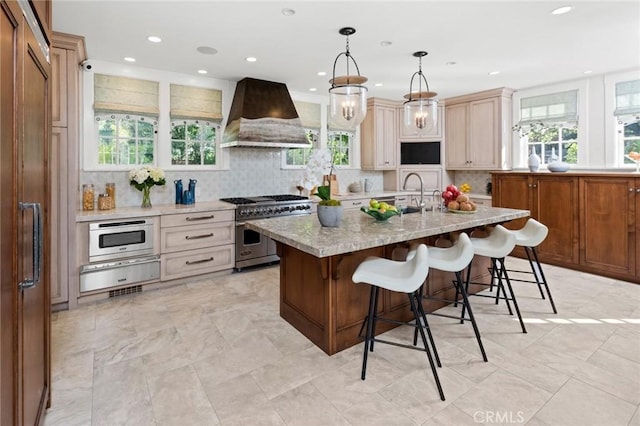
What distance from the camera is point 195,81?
480cm

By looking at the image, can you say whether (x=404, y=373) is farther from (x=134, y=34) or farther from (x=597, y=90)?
(x=597, y=90)

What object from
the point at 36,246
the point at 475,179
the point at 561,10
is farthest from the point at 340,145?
the point at 36,246

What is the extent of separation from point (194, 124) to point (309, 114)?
1901 millimetres

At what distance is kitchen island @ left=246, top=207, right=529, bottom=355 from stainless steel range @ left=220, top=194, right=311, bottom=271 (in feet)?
5.21

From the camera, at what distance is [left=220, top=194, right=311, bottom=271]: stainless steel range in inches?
181

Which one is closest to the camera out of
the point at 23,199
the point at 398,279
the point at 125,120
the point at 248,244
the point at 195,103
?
the point at 23,199

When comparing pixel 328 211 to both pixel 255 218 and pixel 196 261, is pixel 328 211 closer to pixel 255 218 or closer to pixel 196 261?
pixel 255 218

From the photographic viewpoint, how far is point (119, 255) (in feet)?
12.5

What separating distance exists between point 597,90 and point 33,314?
6453mm

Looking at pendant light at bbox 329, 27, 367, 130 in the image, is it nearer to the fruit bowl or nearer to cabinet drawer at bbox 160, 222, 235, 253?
the fruit bowl

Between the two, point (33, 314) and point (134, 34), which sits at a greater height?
point (134, 34)

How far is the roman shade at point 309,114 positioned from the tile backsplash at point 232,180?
73 centimetres

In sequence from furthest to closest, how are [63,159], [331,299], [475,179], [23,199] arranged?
[475,179] < [63,159] < [331,299] < [23,199]

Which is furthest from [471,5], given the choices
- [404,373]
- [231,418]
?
[231,418]
